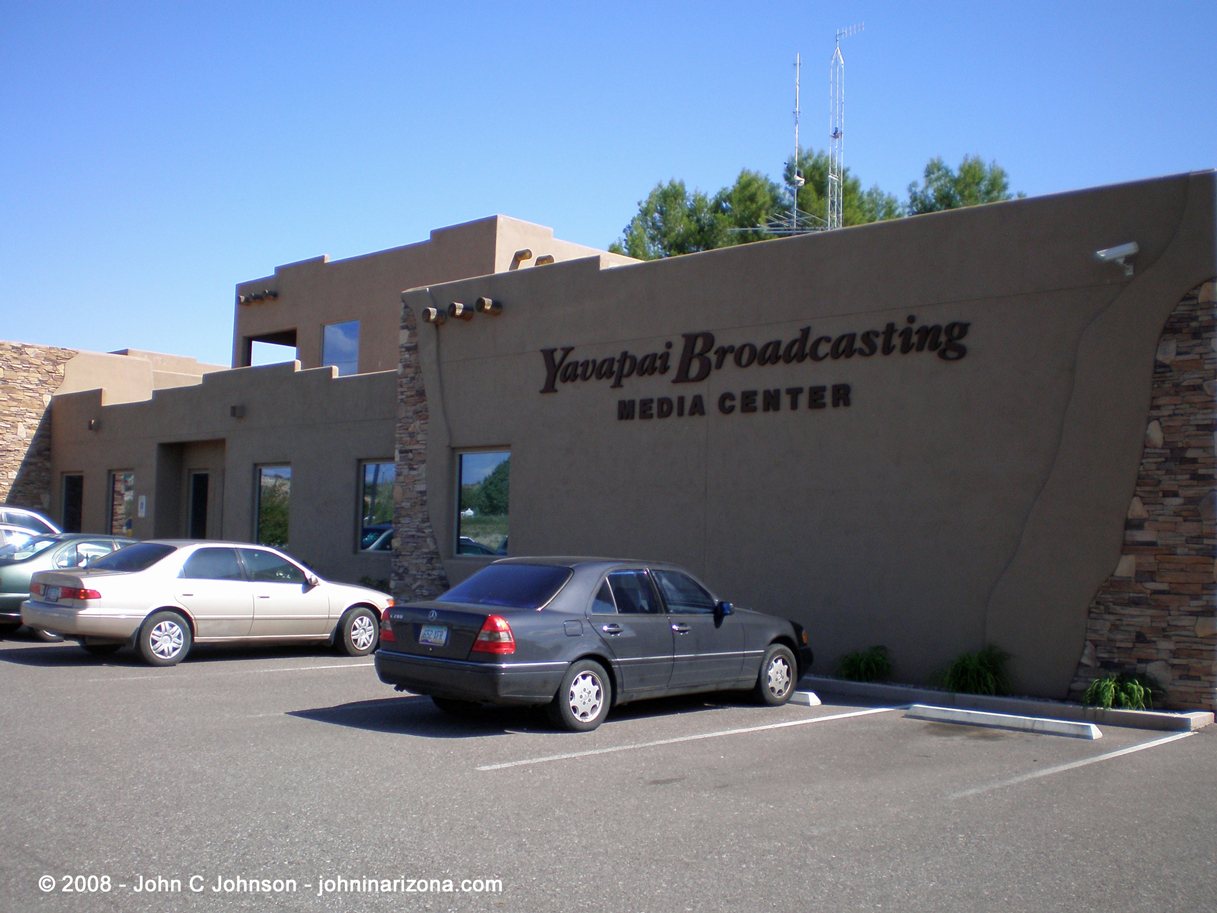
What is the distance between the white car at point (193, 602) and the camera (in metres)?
11.9

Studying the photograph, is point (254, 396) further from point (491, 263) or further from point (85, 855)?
point (85, 855)

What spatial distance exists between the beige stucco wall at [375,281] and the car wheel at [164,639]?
986 centimetres

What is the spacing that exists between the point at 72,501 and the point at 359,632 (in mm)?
18139

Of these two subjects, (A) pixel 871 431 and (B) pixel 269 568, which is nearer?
(A) pixel 871 431

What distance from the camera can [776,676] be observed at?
11.0 metres

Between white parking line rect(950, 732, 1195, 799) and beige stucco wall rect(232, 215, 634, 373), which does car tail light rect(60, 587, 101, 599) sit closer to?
white parking line rect(950, 732, 1195, 799)

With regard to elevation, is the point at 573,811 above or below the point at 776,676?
below

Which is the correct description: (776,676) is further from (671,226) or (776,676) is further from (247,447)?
(671,226)

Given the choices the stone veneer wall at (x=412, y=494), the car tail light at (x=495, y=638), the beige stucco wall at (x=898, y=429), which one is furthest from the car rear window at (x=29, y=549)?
the car tail light at (x=495, y=638)

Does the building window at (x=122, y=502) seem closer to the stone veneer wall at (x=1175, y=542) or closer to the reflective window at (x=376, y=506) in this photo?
the reflective window at (x=376, y=506)

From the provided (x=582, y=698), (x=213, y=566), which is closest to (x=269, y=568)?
(x=213, y=566)

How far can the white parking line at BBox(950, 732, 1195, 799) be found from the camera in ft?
24.1

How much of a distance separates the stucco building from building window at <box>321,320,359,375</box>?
477 cm

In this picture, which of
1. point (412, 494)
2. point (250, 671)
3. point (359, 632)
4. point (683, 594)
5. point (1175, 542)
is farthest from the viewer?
point (412, 494)
